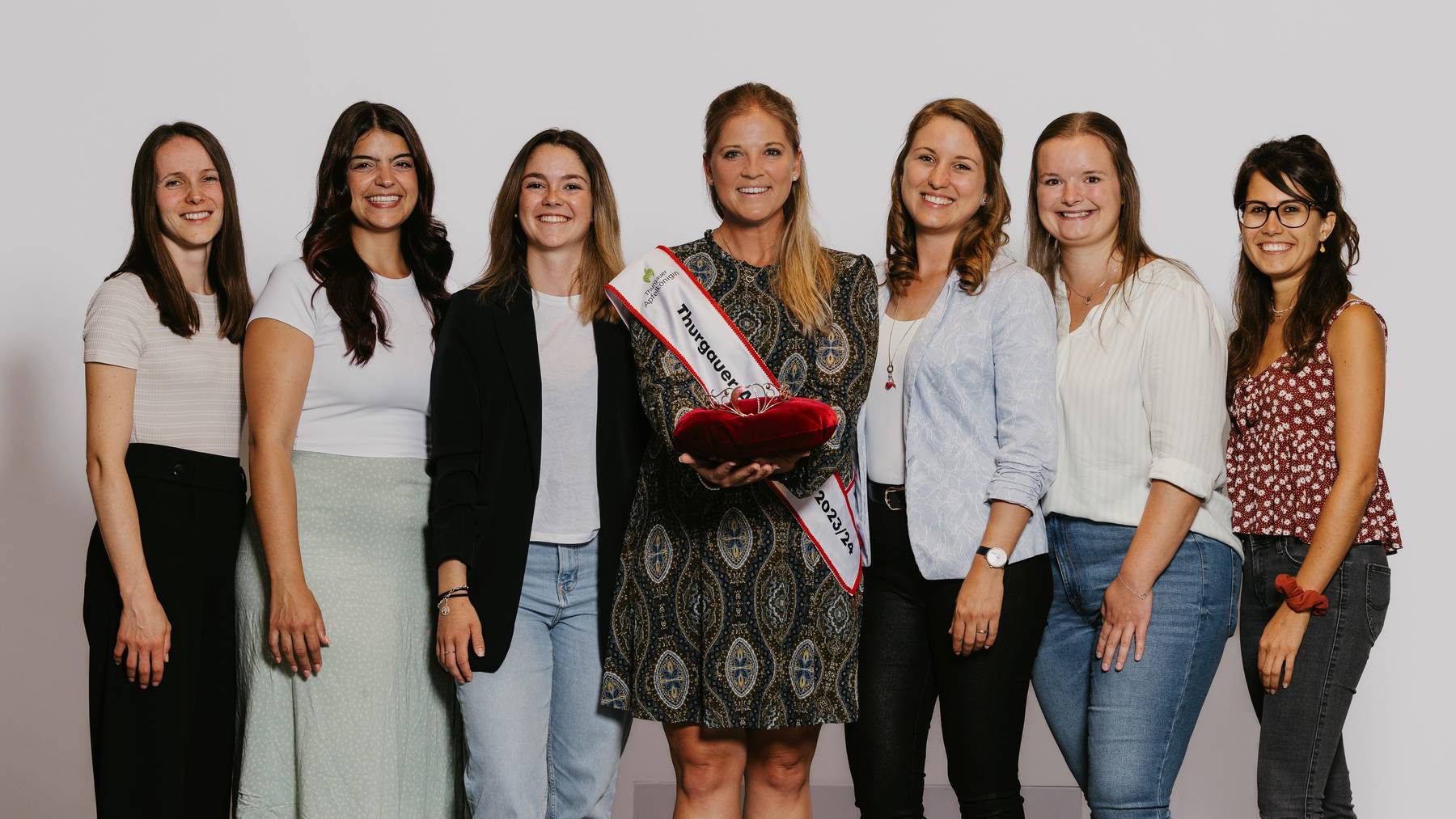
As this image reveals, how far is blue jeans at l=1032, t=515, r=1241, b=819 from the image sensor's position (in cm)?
210

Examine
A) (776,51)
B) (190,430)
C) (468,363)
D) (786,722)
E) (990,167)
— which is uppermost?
(776,51)

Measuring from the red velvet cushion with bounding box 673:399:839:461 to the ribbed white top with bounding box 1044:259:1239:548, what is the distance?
509 mm

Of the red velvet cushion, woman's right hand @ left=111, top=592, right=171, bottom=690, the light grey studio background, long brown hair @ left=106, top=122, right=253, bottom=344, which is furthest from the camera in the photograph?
the light grey studio background

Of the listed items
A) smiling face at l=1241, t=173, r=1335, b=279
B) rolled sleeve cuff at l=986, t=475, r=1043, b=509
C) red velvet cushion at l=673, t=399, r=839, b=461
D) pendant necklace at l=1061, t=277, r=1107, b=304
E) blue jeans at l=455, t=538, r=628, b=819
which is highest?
smiling face at l=1241, t=173, r=1335, b=279

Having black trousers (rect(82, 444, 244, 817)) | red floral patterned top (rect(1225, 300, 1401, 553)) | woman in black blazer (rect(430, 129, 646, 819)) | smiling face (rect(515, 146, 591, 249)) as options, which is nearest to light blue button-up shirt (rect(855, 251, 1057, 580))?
red floral patterned top (rect(1225, 300, 1401, 553))

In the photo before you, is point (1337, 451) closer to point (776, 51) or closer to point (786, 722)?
point (786, 722)

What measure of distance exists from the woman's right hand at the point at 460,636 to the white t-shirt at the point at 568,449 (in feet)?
0.53

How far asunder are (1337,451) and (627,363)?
1178 mm

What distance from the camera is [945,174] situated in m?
2.14

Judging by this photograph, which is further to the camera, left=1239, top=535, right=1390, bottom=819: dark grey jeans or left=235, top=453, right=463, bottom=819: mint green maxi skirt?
left=235, top=453, right=463, bottom=819: mint green maxi skirt

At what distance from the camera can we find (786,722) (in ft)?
6.62

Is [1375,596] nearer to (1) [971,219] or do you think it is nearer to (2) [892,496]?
(2) [892,496]

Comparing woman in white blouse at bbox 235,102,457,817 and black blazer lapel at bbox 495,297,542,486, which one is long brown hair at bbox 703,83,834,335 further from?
woman in white blouse at bbox 235,102,457,817

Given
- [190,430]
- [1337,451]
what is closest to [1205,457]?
[1337,451]
